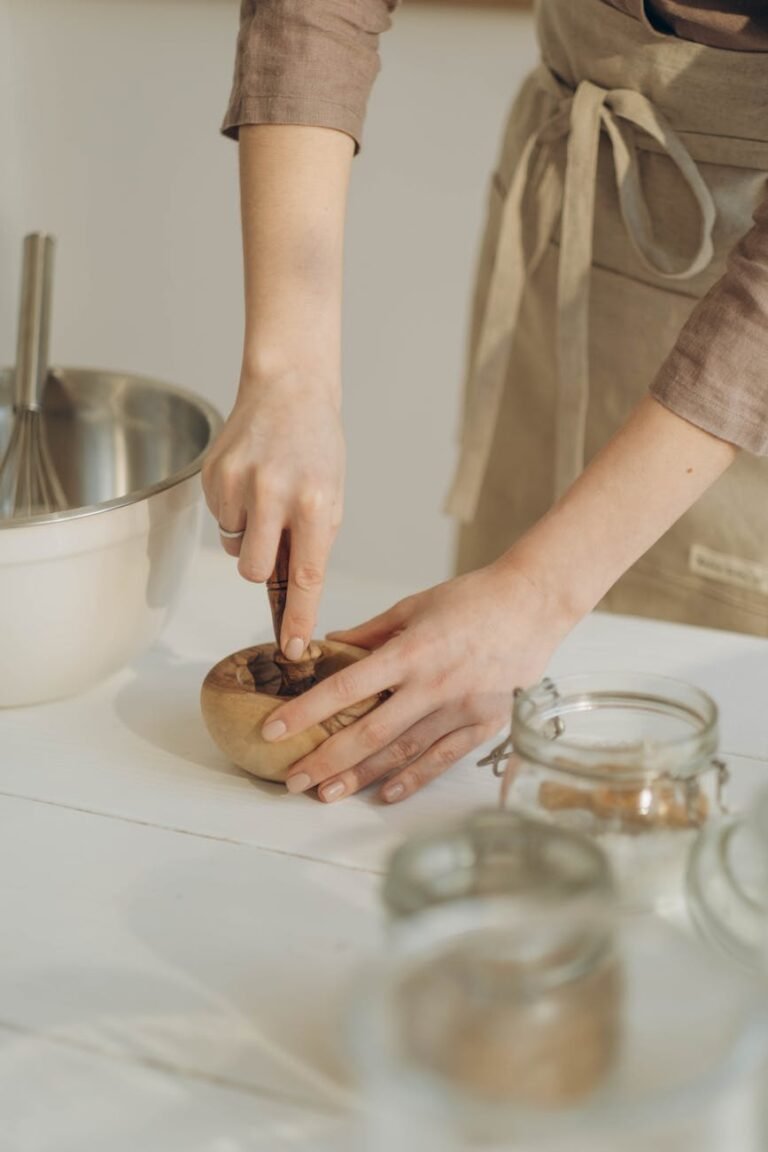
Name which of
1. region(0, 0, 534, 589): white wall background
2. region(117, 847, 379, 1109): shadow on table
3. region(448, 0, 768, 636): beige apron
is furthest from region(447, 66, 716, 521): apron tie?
region(0, 0, 534, 589): white wall background

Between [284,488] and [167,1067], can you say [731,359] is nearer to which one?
[284,488]

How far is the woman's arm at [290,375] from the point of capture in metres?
0.70

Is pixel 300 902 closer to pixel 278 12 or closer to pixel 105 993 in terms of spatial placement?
pixel 105 993

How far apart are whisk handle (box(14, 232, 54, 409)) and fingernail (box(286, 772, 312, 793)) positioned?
35 centimetres

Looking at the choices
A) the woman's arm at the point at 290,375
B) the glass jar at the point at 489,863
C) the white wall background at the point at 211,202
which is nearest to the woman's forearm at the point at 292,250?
the woman's arm at the point at 290,375

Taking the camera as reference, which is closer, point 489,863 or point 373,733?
point 489,863

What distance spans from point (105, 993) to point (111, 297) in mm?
1501

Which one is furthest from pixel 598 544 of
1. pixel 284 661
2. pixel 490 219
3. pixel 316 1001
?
pixel 490 219

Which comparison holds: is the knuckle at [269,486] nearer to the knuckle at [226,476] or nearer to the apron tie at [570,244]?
the knuckle at [226,476]

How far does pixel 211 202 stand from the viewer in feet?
5.82

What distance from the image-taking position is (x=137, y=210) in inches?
71.5

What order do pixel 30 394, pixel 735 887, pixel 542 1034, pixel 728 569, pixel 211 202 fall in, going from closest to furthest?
1. pixel 542 1034
2. pixel 735 887
3. pixel 30 394
4. pixel 728 569
5. pixel 211 202

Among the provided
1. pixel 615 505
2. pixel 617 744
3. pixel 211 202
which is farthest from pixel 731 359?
pixel 211 202

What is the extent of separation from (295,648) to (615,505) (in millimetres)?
180
